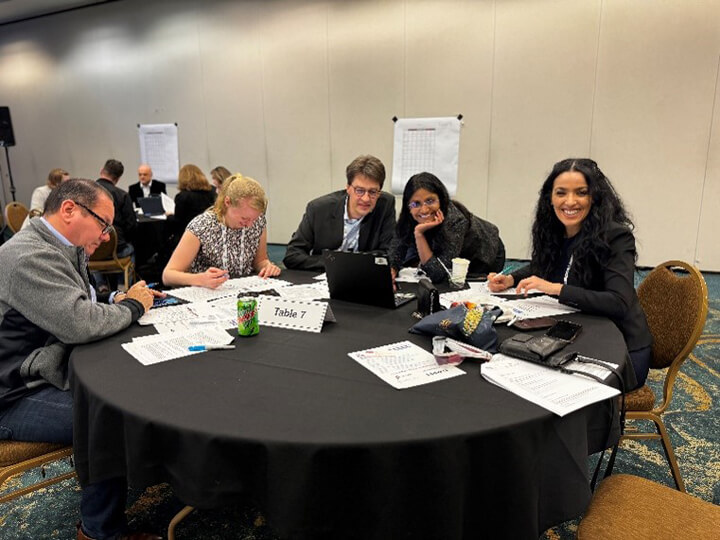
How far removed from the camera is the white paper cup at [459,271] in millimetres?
2240

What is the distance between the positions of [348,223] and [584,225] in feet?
4.71

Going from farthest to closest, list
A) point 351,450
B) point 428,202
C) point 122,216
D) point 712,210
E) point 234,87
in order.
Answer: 1. point 234,87
2. point 712,210
3. point 122,216
4. point 428,202
5. point 351,450

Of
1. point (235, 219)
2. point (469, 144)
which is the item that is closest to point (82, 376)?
point (235, 219)

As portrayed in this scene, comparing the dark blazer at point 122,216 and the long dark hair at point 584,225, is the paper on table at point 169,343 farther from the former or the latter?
the dark blazer at point 122,216

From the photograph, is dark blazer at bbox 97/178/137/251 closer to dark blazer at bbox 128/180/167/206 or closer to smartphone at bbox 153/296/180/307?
dark blazer at bbox 128/180/167/206

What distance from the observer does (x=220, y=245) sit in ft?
8.16

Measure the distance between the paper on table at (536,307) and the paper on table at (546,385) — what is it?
0.49m

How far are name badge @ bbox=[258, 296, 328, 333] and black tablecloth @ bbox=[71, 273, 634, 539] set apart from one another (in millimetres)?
412

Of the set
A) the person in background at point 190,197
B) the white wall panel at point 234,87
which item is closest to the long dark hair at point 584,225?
the person in background at point 190,197

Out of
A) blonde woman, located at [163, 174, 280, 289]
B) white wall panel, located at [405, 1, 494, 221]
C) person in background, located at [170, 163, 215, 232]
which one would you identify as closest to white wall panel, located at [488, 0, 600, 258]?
white wall panel, located at [405, 1, 494, 221]

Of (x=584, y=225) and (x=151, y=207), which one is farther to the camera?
(x=151, y=207)

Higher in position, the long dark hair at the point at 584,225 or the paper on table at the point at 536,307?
the long dark hair at the point at 584,225

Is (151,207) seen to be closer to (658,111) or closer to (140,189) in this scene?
(140,189)

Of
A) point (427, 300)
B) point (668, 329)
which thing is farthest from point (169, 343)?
point (668, 329)
